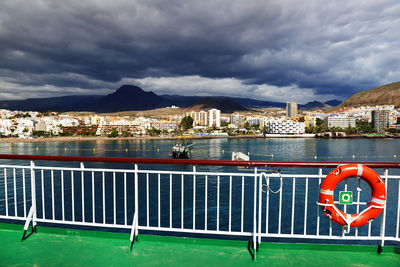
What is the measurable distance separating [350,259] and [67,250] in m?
2.73

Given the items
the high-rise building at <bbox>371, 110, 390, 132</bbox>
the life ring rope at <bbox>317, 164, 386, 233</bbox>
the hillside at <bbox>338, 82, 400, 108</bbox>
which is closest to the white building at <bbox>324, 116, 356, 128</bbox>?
the high-rise building at <bbox>371, 110, 390, 132</bbox>

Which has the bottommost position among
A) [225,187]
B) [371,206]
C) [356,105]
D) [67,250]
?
[225,187]

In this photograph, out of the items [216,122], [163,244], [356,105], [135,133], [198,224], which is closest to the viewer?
[163,244]

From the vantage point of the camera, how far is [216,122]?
15350 centimetres

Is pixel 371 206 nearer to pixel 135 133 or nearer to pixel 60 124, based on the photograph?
pixel 135 133

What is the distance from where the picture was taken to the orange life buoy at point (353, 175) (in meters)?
2.18

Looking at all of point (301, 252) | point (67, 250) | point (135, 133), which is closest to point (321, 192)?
point (301, 252)

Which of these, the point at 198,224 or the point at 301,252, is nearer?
the point at 301,252

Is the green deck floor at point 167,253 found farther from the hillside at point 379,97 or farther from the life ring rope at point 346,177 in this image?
the hillside at point 379,97

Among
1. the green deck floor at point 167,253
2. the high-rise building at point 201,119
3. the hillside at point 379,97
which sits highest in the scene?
the hillside at point 379,97

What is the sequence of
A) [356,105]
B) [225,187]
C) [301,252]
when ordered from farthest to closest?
[356,105] → [225,187] → [301,252]

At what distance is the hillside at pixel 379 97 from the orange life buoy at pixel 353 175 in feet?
602

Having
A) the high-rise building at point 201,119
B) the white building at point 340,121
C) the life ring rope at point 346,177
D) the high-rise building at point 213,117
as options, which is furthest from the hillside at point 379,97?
the life ring rope at point 346,177

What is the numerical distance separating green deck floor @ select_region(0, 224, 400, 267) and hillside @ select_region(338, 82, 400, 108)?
184m
